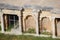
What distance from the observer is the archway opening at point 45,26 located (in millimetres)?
32906

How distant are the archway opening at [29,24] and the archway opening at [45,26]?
86 centimetres

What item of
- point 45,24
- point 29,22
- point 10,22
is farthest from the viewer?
point 10,22

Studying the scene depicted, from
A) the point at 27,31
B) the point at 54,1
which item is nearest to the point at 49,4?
the point at 54,1

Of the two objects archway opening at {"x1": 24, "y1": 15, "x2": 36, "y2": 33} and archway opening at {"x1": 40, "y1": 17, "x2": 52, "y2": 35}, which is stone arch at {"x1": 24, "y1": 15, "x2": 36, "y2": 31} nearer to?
archway opening at {"x1": 24, "y1": 15, "x2": 36, "y2": 33}

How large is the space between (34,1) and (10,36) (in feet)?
13.9

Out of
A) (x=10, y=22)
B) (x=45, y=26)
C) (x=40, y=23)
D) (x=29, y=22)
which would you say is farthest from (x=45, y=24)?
(x=10, y=22)

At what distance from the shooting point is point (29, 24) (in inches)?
1320

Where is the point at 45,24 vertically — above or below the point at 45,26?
above

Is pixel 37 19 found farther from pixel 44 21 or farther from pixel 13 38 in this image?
pixel 13 38

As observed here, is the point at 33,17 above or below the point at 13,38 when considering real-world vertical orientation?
above

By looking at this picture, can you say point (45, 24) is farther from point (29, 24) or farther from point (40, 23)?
point (29, 24)

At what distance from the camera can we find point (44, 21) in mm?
32938

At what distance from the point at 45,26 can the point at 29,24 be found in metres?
1.67

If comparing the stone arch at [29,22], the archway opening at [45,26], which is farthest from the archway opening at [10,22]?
the archway opening at [45,26]
